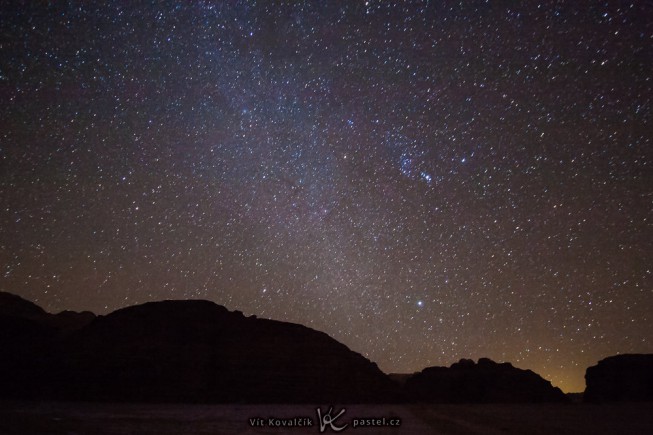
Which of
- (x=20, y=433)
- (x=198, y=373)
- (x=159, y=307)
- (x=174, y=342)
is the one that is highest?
(x=159, y=307)

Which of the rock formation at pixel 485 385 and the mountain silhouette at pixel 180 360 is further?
the rock formation at pixel 485 385

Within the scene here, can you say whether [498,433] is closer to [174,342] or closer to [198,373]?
[198,373]

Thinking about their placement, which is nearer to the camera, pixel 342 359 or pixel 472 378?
pixel 342 359

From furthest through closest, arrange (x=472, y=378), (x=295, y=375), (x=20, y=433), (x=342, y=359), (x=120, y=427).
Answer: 1. (x=472, y=378)
2. (x=342, y=359)
3. (x=295, y=375)
4. (x=120, y=427)
5. (x=20, y=433)

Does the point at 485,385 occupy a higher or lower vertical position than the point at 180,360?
higher

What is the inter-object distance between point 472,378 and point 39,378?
192 ft

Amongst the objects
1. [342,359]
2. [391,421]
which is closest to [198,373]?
[342,359]

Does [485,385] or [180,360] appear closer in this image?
[180,360]

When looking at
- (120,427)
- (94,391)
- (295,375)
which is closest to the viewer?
(120,427)

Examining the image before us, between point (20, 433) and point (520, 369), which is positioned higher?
point (520, 369)

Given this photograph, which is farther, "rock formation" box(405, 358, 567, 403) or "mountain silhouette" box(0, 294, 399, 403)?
"rock formation" box(405, 358, 567, 403)

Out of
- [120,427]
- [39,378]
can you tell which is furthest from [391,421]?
[39,378]

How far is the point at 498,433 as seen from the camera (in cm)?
1712

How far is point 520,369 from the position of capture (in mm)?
77250
